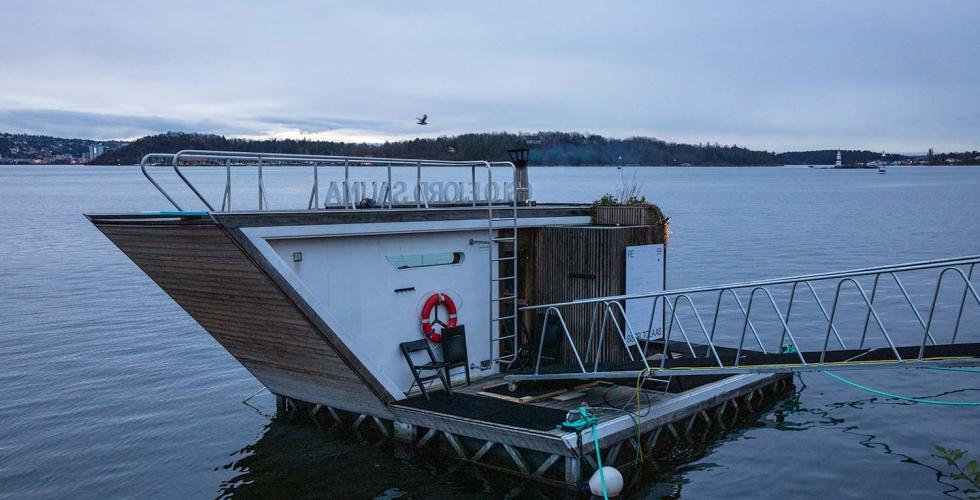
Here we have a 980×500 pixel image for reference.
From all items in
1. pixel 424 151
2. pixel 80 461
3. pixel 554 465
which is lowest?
pixel 80 461

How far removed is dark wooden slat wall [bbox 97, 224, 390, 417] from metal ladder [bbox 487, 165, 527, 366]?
268 centimetres

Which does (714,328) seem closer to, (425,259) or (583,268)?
(583,268)

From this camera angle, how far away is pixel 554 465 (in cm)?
1158

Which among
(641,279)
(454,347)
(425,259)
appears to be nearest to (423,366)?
(454,347)

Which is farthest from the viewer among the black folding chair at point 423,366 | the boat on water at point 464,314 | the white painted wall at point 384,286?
the black folding chair at point 423,366

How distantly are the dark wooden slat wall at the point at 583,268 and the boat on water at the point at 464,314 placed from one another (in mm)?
25

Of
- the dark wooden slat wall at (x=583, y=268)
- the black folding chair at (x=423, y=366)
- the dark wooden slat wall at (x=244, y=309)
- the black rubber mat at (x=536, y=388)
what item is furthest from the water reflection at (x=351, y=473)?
the dark wooden slat wall at (x=583, y=268)

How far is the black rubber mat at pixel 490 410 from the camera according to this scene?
461 inches

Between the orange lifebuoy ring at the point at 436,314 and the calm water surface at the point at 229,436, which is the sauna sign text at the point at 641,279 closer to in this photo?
the calm water surface at the point at 229,436

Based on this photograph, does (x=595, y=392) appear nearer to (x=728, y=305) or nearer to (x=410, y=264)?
(x=410, y=264)

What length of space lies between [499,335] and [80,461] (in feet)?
24.8

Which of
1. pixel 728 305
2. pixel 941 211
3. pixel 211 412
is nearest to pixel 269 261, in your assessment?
pixel 211 412

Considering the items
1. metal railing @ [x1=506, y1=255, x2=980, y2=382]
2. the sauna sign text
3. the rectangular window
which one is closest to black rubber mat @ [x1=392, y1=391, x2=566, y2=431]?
A: metal railing @ [x1=506, y1=255, x2=980, y2=382]

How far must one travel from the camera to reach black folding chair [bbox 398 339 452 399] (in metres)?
12.9
